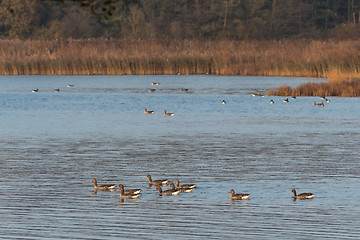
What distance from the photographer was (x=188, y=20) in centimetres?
7188

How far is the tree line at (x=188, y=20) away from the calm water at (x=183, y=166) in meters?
32.8

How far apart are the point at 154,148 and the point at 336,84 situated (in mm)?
16729

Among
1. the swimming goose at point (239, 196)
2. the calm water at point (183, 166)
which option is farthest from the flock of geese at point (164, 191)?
the calm water at point (183, 166)

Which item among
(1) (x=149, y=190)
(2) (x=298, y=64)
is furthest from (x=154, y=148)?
(2) (x=298, y=64)

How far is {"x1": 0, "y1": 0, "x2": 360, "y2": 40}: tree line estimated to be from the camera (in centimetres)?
6781

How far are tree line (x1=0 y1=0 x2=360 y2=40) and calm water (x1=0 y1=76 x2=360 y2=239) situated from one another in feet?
108

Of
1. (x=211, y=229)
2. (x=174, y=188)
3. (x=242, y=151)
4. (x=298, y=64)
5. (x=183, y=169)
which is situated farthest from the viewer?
(x=298, y=64)

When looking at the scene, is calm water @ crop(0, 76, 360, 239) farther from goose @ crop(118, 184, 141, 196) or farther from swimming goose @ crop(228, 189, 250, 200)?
goose @ crop(118, 184, 141, 196)

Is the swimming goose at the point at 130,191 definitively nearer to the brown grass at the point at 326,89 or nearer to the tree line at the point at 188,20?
the brown grass at the point at 326,89

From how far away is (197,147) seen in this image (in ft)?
69.1

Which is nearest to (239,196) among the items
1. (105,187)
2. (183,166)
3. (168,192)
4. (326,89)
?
(168,192)

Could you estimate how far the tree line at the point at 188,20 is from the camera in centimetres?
6781

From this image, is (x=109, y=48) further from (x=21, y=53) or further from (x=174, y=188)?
(x=174, y=188)

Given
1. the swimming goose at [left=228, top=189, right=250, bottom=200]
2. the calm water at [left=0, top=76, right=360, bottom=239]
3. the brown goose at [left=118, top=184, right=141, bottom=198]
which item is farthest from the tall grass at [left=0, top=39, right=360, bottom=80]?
the swimming goose at [left=228, top=189, right=250, bottom=200]
